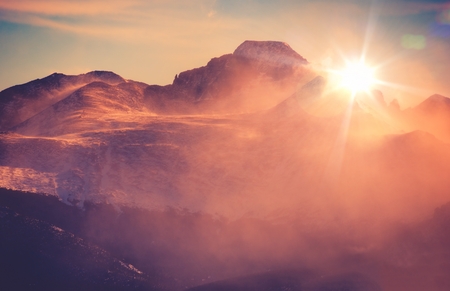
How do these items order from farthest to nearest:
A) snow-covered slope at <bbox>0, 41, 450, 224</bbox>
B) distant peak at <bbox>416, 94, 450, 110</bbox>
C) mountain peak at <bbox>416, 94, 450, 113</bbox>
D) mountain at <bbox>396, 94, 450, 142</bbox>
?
distant peak at <bbox>416, 94, 450, 110</bbox>, mountain peak at <bbox>416, 94, 450, 113</bbox>, mountain at <bbox>396, 94, 450, 142</bbox>, snow-covered slope at <bbox>0, 41, 450, 224</bbox>

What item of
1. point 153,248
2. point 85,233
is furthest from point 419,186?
point 85,233

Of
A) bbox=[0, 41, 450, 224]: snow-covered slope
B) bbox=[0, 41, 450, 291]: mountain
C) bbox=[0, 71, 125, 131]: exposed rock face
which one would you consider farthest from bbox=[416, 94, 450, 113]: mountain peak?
bbox=[0, 71, 125, 131]: exposed rock face

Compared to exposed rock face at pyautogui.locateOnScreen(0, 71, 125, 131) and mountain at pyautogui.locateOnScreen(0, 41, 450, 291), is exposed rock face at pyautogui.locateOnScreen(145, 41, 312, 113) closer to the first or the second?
exposed rock face at pyautogui.locateOnScreen(0, 71, 125, 131)

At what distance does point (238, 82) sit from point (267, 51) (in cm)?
665

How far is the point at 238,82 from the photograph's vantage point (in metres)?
56.9

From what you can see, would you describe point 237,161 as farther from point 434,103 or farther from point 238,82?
point 238,82

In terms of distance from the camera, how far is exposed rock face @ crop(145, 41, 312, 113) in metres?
52.2

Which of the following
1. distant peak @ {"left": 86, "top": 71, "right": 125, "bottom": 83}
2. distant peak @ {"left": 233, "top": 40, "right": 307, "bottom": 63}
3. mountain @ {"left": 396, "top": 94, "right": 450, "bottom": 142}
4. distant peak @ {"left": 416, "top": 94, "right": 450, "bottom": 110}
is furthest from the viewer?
distant peak @ {"left": 86, "top": 71, "right": 125, "bottom": 83}

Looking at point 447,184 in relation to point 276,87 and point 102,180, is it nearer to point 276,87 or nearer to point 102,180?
point 102,180

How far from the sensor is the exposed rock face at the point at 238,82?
5216 cm

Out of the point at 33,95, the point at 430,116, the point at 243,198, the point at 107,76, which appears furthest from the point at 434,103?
the point at 33,95

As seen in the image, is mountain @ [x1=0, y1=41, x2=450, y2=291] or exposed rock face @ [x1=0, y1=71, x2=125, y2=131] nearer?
mountain @ [x1=0, y1=41, x2=450, y2=291]

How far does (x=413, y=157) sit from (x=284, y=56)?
35.4 m

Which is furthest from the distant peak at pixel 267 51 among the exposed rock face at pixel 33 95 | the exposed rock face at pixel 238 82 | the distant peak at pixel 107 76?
the exposed rock face at pixel 33 95
